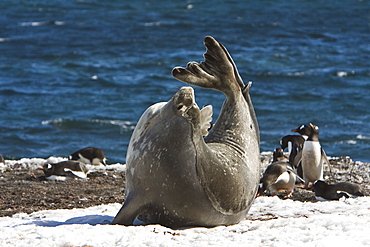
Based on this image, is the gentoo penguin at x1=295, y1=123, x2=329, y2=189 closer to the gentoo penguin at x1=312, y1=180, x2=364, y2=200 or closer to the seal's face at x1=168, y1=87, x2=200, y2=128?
the gentoo penguin at x1=312, y1=180, x2=364, y2=200

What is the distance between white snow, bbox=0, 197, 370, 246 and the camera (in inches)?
225

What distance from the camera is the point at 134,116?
78.1ft

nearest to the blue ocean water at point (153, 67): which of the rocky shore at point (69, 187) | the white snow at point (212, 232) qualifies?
the rocky shore at point (69, 187)

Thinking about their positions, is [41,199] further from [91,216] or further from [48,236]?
[48,236]

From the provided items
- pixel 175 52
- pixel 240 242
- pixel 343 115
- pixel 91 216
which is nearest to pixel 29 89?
pixel 175 52

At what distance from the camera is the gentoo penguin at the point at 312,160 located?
11812mm

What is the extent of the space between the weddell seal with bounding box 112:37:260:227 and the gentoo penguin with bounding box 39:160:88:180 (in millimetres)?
4930

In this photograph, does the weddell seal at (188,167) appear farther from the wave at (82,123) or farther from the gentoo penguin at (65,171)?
the wave at (82,123)

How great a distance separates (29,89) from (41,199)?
1888 cm

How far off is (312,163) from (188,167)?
6.03 metres

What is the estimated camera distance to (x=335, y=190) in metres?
9.29

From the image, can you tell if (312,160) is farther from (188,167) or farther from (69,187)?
(188,167)

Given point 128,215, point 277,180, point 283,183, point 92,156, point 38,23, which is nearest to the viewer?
point 128,215

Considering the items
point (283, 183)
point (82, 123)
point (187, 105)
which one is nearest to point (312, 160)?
point (283, 183)
